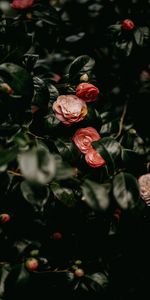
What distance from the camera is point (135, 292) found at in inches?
72.9

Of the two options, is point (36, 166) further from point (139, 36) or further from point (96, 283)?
point (139, 36)

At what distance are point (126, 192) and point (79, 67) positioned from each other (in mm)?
519

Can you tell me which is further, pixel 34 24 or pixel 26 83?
pixel 34 24

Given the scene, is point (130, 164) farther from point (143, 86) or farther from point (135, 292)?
point (135, 292)

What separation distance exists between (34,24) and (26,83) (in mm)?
631

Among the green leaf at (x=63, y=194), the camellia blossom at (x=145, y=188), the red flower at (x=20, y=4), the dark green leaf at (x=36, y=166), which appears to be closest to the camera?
the dark green leaf at (x=36, y=166)

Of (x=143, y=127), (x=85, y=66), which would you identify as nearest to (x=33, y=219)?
(x=85, y=66)

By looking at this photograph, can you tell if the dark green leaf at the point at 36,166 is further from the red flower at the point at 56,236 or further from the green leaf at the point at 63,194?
the red flower at the point at 56,236

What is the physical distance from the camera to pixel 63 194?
98cm

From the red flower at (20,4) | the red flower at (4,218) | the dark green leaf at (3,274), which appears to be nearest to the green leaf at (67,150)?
the red flower at (4,218)

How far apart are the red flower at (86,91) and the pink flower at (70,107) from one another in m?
0.02

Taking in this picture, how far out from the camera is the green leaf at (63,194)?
3.18 feet

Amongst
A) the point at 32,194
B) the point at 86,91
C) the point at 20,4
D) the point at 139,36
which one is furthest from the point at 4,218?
the point at 139,36

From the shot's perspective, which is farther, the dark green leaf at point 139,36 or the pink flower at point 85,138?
the dark green leaf at point 139,36
